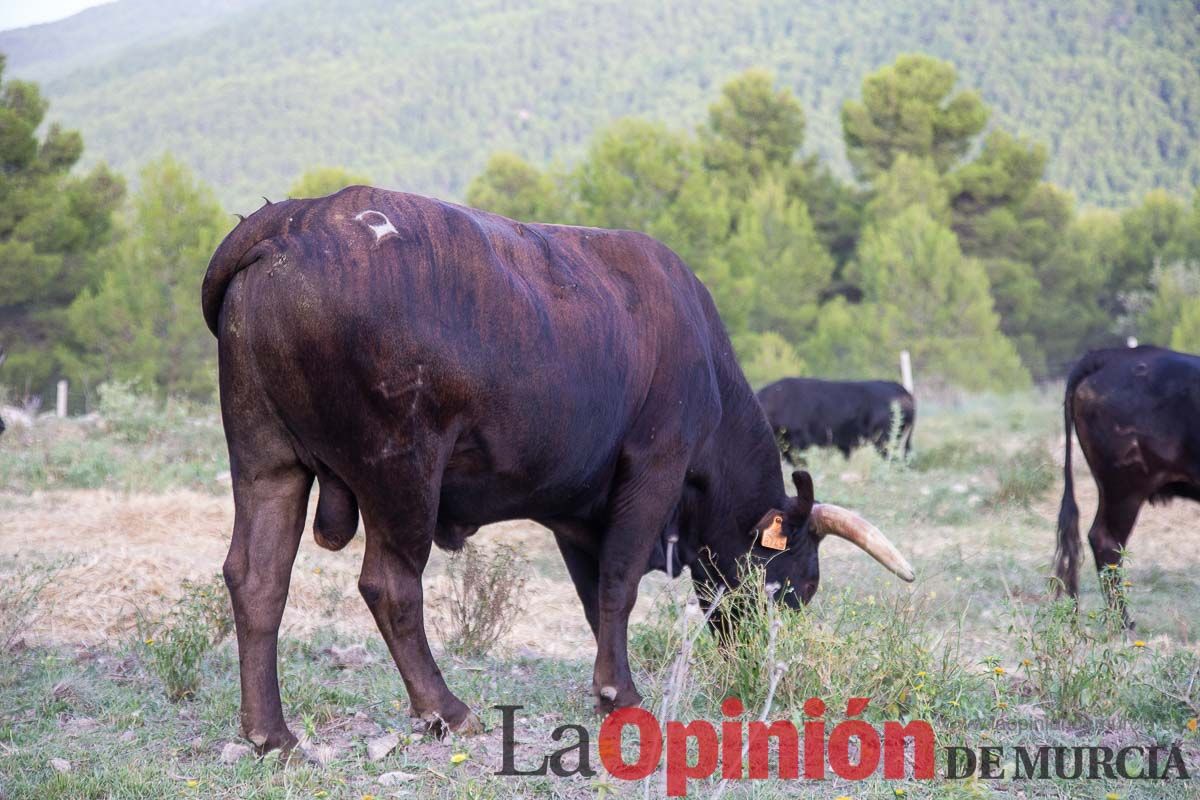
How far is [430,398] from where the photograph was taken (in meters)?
3.88

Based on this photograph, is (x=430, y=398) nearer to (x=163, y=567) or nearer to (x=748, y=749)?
(x=748, y=749)

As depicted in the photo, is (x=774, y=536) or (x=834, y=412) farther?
(x=834, y=412)

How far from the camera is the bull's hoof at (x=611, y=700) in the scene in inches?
185

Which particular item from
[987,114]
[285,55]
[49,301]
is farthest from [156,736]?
[285,55]

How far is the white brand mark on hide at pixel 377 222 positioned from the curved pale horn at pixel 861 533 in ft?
8.39

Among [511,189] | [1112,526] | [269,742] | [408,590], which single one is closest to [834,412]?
[1112,526]

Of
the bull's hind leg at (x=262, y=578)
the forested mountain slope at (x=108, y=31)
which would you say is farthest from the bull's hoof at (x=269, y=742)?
the forested mountain slope at (x=108, y=31)

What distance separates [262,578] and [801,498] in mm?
2588

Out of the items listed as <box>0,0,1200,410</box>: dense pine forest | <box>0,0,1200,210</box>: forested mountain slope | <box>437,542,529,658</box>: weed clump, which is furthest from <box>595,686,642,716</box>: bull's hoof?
<box>0,0,1200,210</box>: forested mountain slope

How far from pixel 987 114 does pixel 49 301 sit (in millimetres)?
29422

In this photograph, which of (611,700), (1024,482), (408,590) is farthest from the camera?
(1024,482)

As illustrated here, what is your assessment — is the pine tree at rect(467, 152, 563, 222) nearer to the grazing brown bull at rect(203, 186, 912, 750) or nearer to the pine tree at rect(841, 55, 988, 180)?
the pine tree at rect(841, 55, 988, 180)

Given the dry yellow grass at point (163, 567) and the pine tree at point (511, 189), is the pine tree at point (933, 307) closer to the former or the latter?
the pine tree at point (511, 189)

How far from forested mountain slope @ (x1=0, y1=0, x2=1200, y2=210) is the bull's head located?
2890 inches
